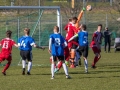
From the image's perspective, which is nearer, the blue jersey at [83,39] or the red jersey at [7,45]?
the red jersey at [7,45]

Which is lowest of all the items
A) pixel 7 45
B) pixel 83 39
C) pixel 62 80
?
pixel 62 80

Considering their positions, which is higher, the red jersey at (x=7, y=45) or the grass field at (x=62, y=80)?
the red jersey at (x=7, y=45)

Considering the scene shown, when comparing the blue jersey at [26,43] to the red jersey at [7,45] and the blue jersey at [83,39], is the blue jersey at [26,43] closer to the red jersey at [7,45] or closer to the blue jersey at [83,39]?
the red jersey at [7,45]

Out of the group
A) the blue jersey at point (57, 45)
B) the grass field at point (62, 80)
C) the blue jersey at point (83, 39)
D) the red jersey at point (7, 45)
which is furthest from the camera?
the blue jersey at point (83, 39)

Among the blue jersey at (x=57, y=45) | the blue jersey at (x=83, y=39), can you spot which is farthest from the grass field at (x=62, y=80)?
the blue jersey at (x=83, y=39)

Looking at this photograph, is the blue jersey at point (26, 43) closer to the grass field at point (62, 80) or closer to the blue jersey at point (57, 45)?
the grass field at point (62, 80)

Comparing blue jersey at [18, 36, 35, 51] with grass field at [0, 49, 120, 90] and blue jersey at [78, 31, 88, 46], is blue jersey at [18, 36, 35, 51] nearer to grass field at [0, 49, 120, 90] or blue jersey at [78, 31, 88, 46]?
grass field at [0, 49, 120, 90]

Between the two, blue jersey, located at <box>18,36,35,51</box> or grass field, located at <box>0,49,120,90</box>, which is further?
blue jersey, located at <box>18,36,35,51</box>

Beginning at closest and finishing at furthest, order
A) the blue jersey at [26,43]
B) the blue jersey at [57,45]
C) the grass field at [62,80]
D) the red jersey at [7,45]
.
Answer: the grass field at [62,80] → the blue jersey at [57,45] → the blue jersey at [26,43] → the red jersey at [7,45]

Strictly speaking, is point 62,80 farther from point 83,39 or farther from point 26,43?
point 83,39

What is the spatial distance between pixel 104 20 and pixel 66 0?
5426 millimetres

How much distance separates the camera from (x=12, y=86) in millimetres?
15031

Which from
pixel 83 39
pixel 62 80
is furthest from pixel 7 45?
pixel 62 80

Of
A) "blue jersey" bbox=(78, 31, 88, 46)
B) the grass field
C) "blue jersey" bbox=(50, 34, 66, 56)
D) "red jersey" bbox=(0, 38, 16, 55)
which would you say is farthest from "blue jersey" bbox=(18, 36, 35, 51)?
"blue jersey" bbox=(78, 31, 88, 46)
